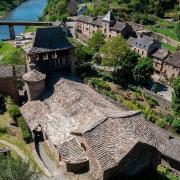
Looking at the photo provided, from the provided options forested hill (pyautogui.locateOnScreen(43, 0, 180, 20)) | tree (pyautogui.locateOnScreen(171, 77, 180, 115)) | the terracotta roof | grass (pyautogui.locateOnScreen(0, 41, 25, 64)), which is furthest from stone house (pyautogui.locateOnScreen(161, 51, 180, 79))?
forested hill (pyautogui.locateOnScreen(43, 0, 180, 20))

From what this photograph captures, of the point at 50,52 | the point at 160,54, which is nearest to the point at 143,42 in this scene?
the point at 160,54

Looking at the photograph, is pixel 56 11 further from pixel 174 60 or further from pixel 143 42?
pixel 174 60

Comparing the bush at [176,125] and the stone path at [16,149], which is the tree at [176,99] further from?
the stone path at [16,149]

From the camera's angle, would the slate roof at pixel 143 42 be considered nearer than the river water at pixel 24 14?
Yes

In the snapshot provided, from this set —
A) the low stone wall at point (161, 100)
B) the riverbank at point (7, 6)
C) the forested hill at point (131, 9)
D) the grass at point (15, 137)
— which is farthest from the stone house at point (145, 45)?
the riverbank at point (7, 6)

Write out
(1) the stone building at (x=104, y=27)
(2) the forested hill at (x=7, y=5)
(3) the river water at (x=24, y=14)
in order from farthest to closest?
(2) the forested hill at (x=7, y=5) → (3) the river water at (x=24, y=14) → (1) the stone building at (x=104, y=27)
